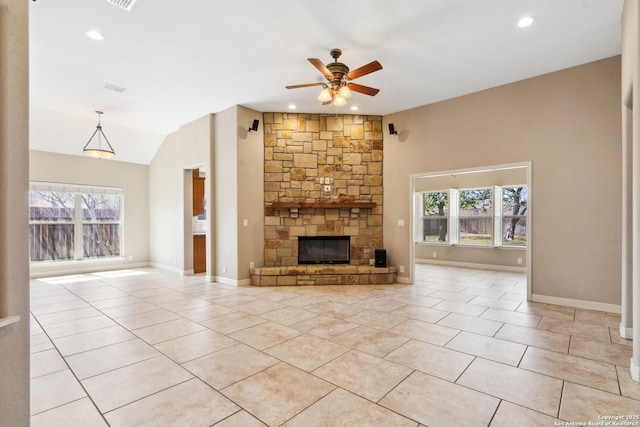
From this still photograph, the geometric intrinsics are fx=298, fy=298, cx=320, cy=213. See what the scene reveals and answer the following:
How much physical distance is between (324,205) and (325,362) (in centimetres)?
366

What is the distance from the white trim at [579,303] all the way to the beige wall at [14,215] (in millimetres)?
5611

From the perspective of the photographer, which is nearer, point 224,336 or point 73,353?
point 73,353

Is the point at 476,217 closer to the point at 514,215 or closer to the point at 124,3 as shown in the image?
the point at 514,215

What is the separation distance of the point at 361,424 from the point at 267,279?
4076 millimetres

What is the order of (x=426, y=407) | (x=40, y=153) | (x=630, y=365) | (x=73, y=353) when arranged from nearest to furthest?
(x=426, y=407) → (x=630, y=365) → (x=73, y=353) → (x=40, y=153)

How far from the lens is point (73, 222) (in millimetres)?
7254

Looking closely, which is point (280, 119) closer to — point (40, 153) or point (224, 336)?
point (224, 336)

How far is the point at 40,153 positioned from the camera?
6633 millimetres

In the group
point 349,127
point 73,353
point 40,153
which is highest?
point 349,127

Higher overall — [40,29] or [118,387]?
[40,29]

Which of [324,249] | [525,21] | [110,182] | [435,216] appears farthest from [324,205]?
[110,182]

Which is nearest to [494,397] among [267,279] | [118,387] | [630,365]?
[630,365]

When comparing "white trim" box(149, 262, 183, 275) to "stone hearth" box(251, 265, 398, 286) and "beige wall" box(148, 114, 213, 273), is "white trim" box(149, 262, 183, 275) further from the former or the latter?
"stone hearth" box(251, 265, 398, 286)

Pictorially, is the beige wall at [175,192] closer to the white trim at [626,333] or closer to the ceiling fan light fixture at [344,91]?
the ceiling fan light fixture at [344,91]
